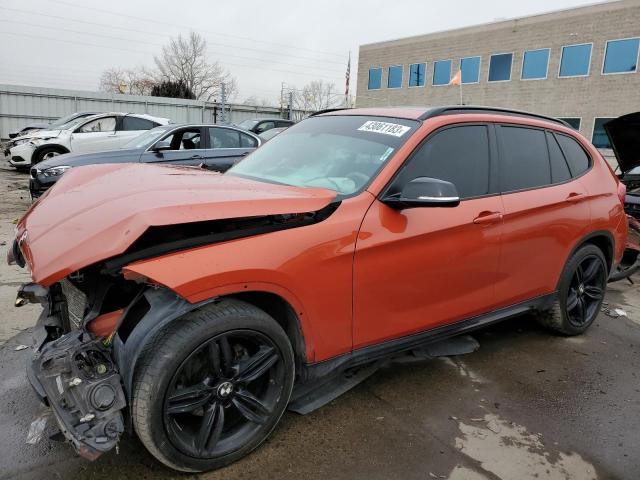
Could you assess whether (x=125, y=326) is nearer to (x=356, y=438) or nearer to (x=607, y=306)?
(x=356, y=438)

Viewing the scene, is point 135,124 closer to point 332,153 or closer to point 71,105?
point 332,153

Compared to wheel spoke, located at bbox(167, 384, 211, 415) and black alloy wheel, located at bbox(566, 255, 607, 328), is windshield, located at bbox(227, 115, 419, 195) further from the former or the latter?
black alloy wheel, located at bbox(566, 255, 607, 328)

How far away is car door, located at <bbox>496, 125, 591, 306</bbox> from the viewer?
10.9 ft

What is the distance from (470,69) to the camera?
98.8 ft

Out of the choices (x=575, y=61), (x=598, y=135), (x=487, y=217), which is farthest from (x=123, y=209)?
(x=575, y=61)

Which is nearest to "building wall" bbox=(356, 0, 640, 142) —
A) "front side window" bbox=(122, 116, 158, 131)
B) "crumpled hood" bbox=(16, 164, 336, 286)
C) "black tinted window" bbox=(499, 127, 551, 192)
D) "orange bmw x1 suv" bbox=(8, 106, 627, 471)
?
"front side window" bbox=(122, 116, 158, 131)

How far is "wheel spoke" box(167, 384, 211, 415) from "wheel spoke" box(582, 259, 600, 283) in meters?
3.33

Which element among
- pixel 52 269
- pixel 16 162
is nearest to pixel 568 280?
pixel 52 269

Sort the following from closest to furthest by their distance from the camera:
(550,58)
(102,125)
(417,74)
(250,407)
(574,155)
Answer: (250,407)
(574,155)
(102,125)
(550,58)
(417,74)

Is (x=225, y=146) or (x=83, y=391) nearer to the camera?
(x=83, y=391)

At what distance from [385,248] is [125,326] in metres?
1.33

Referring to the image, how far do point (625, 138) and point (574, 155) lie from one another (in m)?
2.69

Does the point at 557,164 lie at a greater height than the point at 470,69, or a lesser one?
lesser

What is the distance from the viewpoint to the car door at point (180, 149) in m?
7.87
